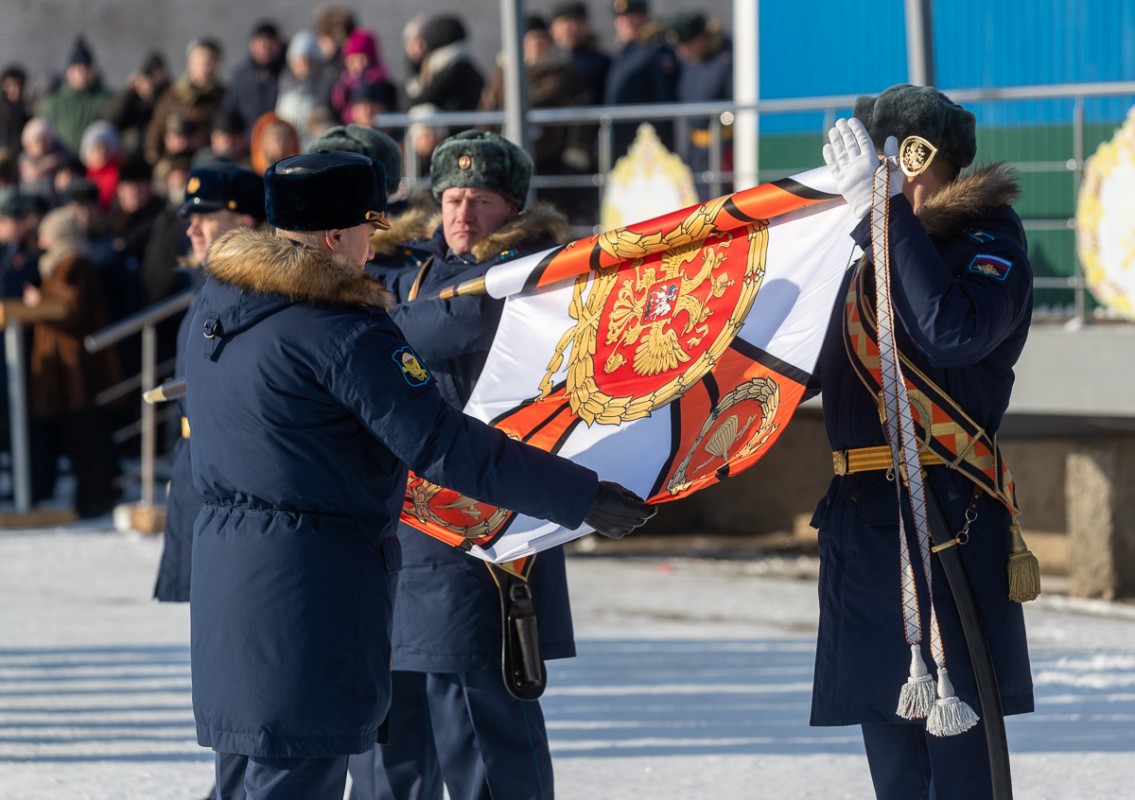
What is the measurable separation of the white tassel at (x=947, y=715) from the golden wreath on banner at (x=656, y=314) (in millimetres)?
966

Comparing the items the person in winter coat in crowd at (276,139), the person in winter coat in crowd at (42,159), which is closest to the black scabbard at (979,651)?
the person in winter coat in crowd at (276,139)

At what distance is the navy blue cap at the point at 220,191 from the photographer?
5.03 meters

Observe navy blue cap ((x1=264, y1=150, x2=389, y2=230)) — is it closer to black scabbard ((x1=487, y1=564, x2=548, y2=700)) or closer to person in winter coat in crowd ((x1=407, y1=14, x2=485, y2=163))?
black scabbard ((x1=487, y1=564, x2=548, y2=700))

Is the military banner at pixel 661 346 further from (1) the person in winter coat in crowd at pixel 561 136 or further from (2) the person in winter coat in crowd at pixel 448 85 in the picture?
(2) the person in winter coat in crowd at pixel 448 85

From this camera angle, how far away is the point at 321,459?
3.39m

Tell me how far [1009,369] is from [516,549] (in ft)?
4.07

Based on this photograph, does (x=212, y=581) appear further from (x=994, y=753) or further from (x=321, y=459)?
(x=994, y=753)

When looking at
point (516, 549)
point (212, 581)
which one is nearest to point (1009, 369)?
point (516, 549)

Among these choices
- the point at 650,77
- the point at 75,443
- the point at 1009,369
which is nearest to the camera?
the point at 1009,369

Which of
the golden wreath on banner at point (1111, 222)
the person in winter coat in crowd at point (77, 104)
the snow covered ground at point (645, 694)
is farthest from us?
the person in winter coat in crowd at point (77, 104)

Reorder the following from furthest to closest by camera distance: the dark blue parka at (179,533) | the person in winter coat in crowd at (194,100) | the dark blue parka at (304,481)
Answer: the person in winter coat in crowd at (194,100) < the dark blue parka at (179,533) < the dark blue parka at (304,481)

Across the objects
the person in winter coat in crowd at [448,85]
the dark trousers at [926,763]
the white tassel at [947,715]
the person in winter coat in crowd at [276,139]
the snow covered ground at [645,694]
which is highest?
the person in winter coat in crowd at [448,85]

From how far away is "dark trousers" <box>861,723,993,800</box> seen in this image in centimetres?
356

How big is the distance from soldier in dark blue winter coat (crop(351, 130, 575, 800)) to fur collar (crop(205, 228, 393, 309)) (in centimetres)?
88
